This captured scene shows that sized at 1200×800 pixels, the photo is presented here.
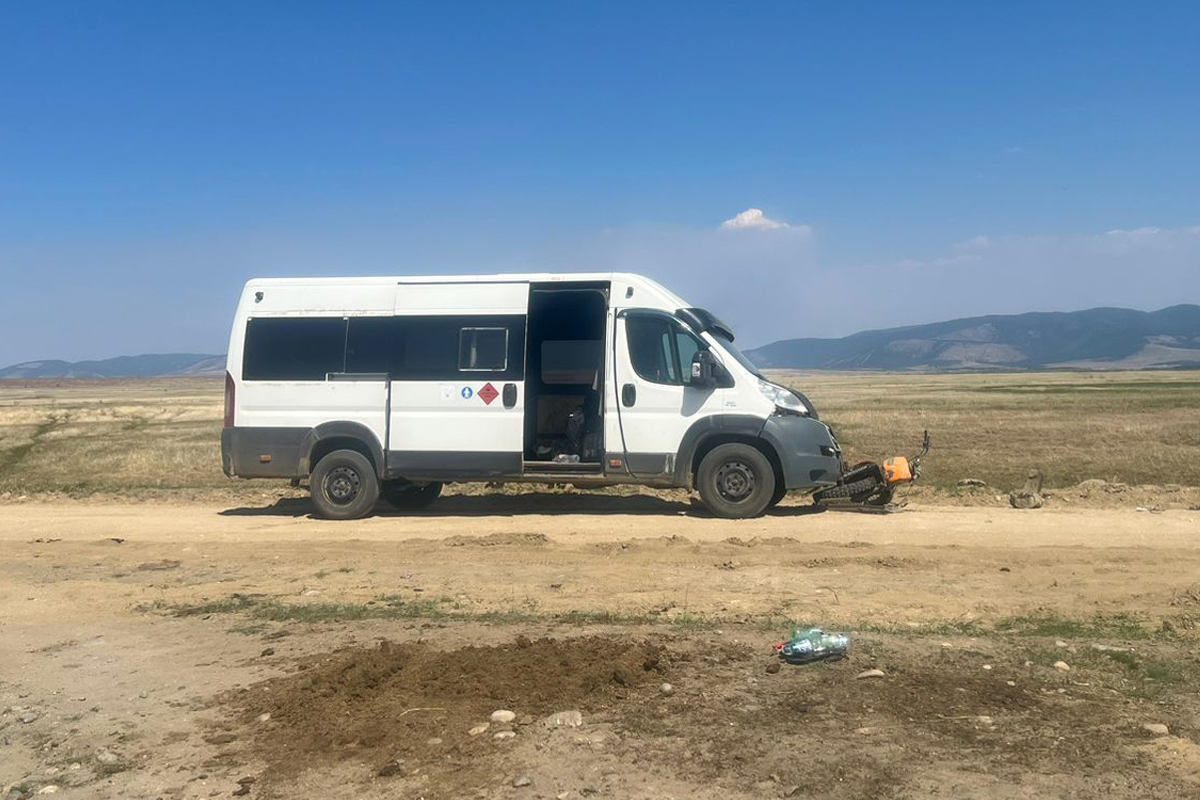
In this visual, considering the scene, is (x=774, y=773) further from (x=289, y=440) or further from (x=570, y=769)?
(x=289, y=440)

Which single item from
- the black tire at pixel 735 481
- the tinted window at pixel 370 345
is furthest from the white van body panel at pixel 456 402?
the black tire at pixel 735 481

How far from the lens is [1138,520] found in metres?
11.2

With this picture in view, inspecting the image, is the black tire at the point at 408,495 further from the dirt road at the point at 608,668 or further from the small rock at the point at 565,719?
the small rock at the point at 565,719

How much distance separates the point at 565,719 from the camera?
4.92 m

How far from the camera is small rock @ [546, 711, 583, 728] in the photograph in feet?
16.0

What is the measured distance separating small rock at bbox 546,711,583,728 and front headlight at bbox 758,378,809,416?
7661 mm

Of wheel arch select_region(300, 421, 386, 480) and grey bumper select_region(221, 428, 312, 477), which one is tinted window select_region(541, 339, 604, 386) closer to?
→ wheel arch select_region(300, 421, 386, 480)

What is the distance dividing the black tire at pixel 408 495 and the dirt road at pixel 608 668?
3106mm

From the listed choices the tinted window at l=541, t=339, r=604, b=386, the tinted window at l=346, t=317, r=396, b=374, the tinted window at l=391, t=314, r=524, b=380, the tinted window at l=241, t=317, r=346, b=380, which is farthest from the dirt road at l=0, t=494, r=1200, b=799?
the tinted window at l=541, t=339, r=604, b=386

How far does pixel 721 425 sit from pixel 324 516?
18.1 feet

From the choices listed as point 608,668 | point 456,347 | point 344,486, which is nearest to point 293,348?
point 344,486

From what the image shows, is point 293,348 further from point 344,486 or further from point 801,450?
point 801,450

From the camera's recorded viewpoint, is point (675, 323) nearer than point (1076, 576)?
No

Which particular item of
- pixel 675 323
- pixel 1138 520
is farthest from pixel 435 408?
pixel 1138 520
